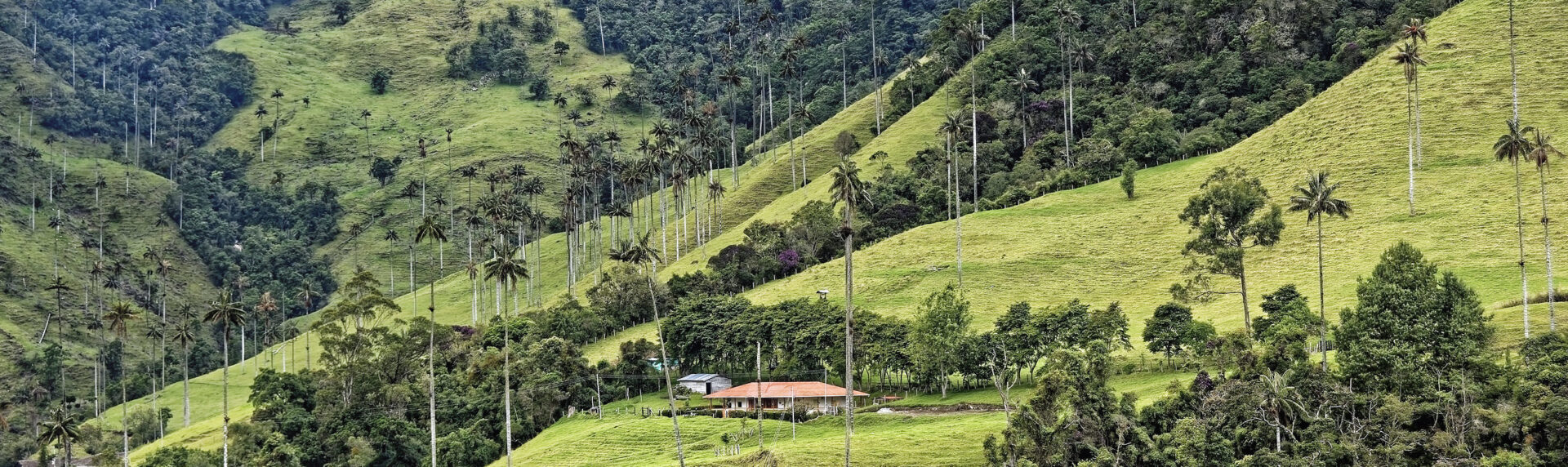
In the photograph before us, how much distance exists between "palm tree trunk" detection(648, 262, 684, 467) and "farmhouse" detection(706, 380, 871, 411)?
529 cm

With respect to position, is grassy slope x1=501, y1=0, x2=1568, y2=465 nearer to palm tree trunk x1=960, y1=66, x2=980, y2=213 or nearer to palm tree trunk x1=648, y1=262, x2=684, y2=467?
palm tree trunk x1=648, y1=262, x2=684, y2=467

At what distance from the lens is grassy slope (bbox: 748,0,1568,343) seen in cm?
12431

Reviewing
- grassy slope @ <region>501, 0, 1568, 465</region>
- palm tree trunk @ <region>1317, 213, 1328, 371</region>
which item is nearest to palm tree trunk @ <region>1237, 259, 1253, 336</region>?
grassy slope @ <region>501, 0, 1568, 465</region>

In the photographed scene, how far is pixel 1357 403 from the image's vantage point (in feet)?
273

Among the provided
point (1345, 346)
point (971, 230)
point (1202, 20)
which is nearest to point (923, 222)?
point (971, 230)

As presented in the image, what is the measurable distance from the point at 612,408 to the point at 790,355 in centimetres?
1760

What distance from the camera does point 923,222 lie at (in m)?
170

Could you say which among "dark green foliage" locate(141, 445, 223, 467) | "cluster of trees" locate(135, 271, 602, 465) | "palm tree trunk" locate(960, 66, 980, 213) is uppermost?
"palm tree trunk" locate(960, 66, 980, 213)

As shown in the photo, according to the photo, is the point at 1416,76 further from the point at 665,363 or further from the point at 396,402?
the point at 396,402

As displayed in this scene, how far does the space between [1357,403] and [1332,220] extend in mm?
57236

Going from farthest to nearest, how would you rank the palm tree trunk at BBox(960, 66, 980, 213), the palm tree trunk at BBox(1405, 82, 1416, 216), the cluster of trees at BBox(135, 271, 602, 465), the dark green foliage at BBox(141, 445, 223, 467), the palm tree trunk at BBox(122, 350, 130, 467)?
the palm tree trunk at BBox(960, 66, 980, 213), the palm tree trunk at BBox(1405, 82, 1416, 216), the palm tree trunk at BBox(122, 350, 130, 467), the cluster of trees at BBox(135, 271, 602, 465), the dark green foliage at BBox(141, 445, 223, 467)

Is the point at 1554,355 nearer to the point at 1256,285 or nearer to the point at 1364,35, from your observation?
the point at 1256,285

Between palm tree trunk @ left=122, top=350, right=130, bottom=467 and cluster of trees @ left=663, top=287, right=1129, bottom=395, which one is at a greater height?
cluster of trees @ left=663, top=287, right=1129, bottom=395

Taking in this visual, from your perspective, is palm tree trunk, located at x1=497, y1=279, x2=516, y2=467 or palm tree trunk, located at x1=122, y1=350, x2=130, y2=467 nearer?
palm tree trunk, located at x1=497, y1=279, x2=516, y2=467
